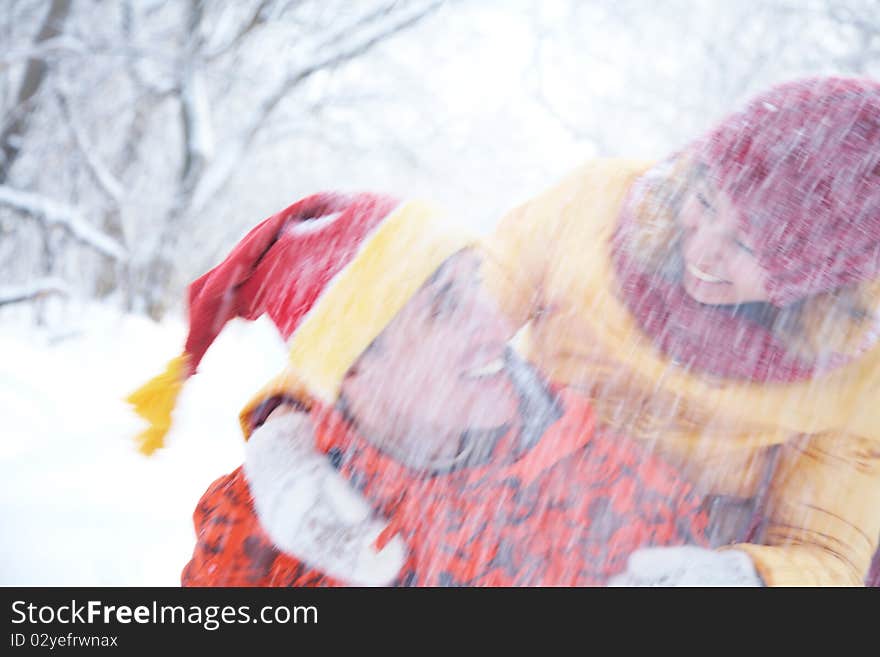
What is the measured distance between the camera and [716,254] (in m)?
Answer: 0.58

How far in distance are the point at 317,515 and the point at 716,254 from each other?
1.52ft

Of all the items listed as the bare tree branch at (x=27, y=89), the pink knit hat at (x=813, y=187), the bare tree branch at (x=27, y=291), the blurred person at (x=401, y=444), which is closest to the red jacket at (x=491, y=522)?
the blurred person at (x=401, y=444)

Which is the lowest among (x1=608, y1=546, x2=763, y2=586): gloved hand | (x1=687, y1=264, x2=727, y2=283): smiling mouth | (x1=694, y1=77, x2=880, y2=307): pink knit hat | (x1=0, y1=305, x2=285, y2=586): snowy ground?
(x1=0, y1=305, x2=285, y2=586): snowy ground

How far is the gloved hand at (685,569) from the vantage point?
563 millimetres

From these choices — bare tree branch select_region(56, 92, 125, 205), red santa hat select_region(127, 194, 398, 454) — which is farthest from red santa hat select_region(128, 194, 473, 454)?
bare tree branch select_region(56, 92, 125, 205)

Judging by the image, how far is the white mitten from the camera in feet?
1.84

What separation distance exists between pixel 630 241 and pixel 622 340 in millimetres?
111

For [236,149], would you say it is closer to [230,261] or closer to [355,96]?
[355,96]

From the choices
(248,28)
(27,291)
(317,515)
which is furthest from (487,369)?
(248,28)

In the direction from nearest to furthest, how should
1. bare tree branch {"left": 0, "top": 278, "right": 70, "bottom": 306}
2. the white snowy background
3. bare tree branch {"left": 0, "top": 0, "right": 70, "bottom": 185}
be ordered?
the white snowy background < bare tree branch {"left": 0, "top": 278, "right": 70, "bottom": 306} < bare tree branch {"left": 0, "top": 0, "right": 70, "bottom": 185}

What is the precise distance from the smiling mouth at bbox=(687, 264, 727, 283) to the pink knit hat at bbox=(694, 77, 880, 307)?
44mm

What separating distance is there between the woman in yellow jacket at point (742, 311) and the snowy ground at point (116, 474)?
1.17ft

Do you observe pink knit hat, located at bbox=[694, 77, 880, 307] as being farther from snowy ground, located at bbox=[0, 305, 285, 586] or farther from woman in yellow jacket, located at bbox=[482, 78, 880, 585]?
snowy ground, located at bbox=[0, 305, 285, 586]

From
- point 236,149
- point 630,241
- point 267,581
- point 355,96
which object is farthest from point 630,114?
point 267,581
